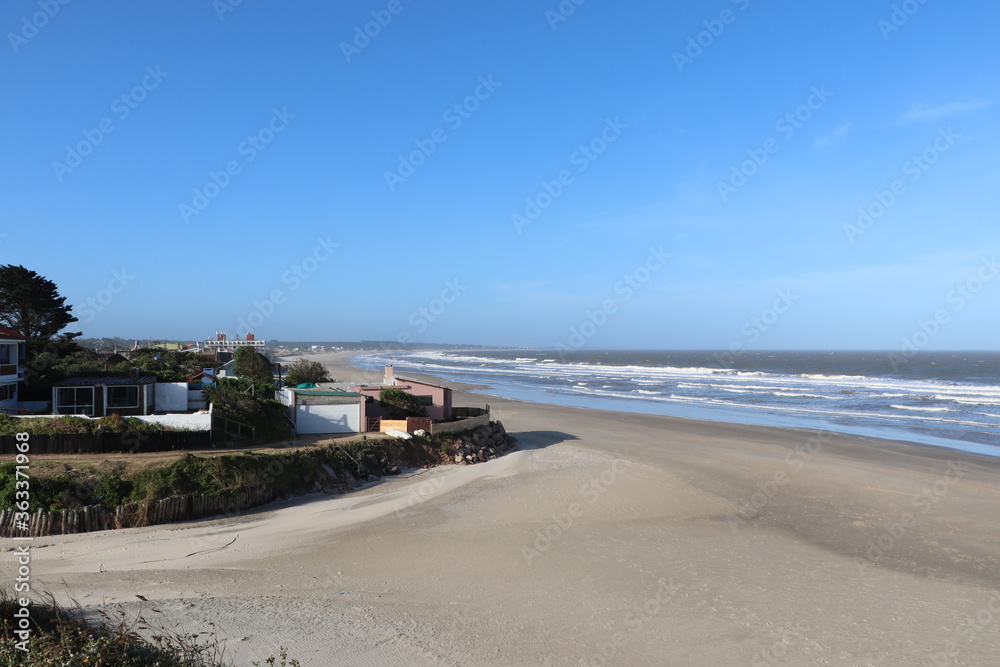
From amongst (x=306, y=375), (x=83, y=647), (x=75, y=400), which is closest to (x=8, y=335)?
(x=75, y=400)

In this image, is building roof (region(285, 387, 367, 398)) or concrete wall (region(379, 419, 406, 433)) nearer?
concrete wall (region(379, 419, 406, 433))

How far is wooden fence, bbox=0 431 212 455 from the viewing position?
16.1 meters

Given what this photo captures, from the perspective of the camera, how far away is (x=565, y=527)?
1473cm

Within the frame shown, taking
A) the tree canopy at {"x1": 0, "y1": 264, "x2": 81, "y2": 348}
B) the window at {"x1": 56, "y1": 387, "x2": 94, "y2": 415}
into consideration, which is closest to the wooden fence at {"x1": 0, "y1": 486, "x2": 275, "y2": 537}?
the window at {"x1": 56, "y1": 387, "x2": 94, "y2": 415}

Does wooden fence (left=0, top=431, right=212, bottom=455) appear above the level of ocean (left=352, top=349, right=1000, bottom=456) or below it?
above

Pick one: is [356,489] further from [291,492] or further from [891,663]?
[891,663]

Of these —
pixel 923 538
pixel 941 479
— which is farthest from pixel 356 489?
pixel 941 479

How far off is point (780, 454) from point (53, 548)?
974 inches

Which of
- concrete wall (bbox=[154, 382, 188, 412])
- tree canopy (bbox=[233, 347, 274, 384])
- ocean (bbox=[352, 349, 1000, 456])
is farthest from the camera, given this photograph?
tree canopy (bbox=[233, 347, 274, 384])

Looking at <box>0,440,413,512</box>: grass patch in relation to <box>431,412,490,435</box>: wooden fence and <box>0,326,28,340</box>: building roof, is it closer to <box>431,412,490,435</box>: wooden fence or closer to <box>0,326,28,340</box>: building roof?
<box>431,412,490,435</box>: wooden fence
